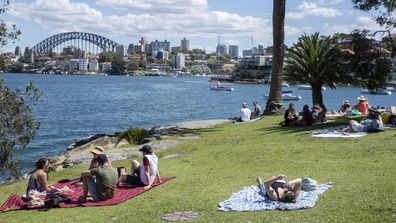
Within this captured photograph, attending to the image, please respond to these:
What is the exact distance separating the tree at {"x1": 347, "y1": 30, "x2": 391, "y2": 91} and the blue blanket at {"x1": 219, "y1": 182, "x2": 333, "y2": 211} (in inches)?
552

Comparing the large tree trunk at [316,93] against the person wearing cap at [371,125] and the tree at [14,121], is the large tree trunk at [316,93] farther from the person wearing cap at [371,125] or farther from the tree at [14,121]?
the tree at [14,121]

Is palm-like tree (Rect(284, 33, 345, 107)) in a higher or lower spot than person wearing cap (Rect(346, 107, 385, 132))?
higher

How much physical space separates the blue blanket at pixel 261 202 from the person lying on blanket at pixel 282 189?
0.30 ft

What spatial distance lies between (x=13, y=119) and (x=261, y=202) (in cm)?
895

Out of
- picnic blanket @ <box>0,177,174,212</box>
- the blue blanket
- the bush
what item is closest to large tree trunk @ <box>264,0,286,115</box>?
the bush

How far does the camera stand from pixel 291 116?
2086cm

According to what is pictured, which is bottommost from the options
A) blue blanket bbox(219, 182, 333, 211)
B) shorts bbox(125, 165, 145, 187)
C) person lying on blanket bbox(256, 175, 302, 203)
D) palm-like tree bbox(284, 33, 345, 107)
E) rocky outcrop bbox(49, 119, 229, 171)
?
rocky outcrop bbox(49, 119, 229, 171)

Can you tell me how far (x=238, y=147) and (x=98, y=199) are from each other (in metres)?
6.33

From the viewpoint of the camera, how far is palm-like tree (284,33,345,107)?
27.0 metres

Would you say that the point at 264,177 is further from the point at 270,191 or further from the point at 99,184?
the point at 99,184

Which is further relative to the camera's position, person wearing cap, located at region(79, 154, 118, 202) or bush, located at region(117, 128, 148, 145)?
bush, located at region(117, 128, 148, 145)

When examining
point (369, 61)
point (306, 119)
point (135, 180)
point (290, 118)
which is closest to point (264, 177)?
point (135, 180)

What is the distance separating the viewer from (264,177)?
11383 millimetres

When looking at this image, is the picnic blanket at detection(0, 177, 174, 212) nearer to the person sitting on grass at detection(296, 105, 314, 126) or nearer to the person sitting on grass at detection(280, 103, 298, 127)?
the person sitting on grass at detection(296, 105, 314, 126)
